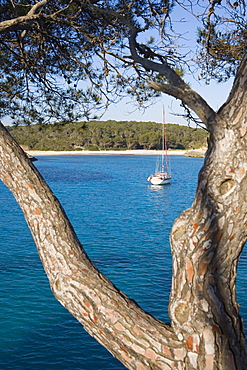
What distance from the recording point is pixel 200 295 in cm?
164

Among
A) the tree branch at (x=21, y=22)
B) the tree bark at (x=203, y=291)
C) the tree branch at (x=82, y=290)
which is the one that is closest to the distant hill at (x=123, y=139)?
the tree branch at (x=21, y=22)

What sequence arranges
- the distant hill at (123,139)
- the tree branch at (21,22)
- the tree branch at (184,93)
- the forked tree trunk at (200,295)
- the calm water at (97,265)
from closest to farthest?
the forked tree trunk at (200,295), the tree branch at (184,93), the tree branch at (21,22), the calm water at (97,265), the distant hill at (123,139)

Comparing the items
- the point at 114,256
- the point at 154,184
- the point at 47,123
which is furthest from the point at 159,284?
the point at 154,184

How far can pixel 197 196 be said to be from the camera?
1.73m

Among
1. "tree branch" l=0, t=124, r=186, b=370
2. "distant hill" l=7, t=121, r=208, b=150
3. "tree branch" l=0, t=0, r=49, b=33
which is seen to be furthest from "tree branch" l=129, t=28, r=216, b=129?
"distant hill" l=7, t=121, r=208, b=150

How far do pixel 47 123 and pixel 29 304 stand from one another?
5.52m

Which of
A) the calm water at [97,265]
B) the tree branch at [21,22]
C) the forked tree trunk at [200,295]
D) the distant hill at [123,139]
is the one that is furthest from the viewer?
the distant hill at [123,139]

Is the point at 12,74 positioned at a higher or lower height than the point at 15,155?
higher

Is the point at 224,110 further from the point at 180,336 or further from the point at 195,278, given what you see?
the point at 180,336

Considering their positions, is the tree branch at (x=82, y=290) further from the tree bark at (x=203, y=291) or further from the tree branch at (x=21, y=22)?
the tree branch at (x=21, y=22)

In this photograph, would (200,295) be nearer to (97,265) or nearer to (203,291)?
(203,291)

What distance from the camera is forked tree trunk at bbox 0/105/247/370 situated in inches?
63.7

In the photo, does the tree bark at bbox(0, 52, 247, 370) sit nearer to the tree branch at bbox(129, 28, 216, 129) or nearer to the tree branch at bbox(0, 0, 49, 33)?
the tree branch at bbox(129, 28, 216, 129)

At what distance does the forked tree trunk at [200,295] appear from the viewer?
5.31 feet
